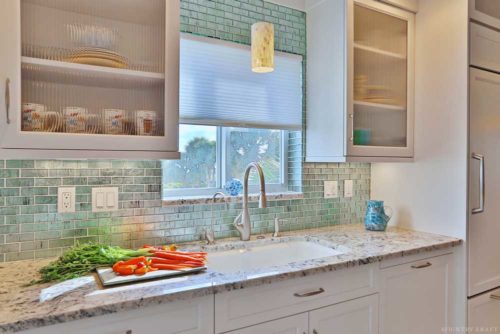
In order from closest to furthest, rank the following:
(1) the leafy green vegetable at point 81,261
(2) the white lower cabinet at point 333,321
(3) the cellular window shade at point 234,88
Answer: (1) the leafy green vegetable at point 81,261
(2) the white lower cabinet at point 333,321
(3) the cellular window shade at point 234,88

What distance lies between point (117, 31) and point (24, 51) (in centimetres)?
35

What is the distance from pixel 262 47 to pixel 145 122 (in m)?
0.70

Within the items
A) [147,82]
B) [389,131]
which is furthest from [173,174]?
[389,131]

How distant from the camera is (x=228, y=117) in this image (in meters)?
1.95

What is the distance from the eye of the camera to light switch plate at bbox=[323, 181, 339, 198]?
2.25m

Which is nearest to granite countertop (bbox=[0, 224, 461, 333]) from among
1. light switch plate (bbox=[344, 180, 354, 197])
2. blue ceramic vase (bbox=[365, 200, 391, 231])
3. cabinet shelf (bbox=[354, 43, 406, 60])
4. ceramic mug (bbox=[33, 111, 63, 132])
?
blue ceramic vase (bbox=[365, 200, 391, 231])

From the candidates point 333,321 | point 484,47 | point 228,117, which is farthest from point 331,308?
point 484,47

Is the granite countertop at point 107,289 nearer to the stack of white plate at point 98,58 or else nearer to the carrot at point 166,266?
the carrot at point 166,266

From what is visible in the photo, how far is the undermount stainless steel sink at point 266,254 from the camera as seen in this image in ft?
5.59

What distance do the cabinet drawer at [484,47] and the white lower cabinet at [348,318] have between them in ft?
4.65

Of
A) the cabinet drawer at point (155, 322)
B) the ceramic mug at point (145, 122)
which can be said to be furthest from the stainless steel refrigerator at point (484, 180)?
the ceramic mug at point (145, 122)

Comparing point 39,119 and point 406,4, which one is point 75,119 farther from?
point 406,4

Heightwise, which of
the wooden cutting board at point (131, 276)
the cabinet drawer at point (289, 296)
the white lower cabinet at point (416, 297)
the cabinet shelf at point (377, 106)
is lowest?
the white lower cabinet at point (416, 297)

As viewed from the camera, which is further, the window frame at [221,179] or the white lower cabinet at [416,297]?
the window frame at [221,179]
